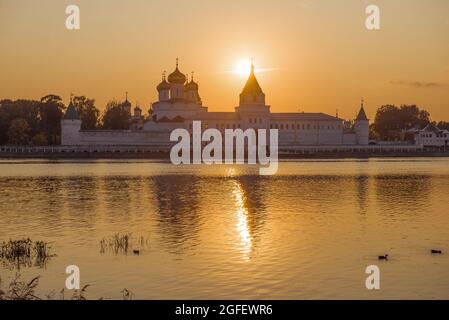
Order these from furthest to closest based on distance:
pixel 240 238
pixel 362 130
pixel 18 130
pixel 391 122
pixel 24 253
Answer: pixel 391 122
pixel 362 130
pixel 18 130
pixel 240 238
pixel 24 253

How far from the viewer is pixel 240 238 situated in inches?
672

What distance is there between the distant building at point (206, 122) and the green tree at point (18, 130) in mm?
6181

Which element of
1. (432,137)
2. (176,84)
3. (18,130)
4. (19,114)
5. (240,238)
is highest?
(176,84)

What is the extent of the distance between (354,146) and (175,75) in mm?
26195

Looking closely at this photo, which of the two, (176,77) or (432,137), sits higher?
(176,77)

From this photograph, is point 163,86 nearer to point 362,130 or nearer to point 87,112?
point 87,112

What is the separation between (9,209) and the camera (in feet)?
77.0

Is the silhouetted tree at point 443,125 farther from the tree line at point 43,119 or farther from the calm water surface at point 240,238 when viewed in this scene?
the calm water surface at point 240,238

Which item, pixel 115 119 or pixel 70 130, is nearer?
pixel 70 130

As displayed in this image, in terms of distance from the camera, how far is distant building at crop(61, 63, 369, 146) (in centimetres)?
8156

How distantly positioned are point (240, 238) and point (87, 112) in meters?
79.0

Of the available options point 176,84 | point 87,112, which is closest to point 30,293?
point 176,84

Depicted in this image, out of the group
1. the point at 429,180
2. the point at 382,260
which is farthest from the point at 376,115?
the point at 382,260

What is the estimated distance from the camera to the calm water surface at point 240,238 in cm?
1207
